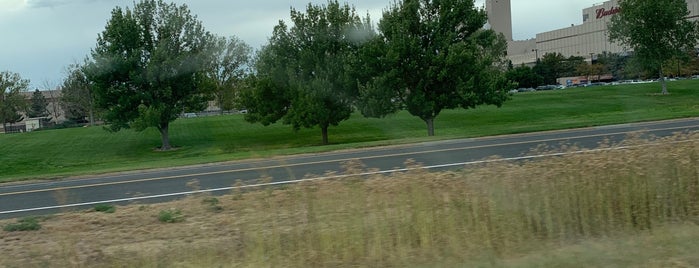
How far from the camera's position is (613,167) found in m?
7.44

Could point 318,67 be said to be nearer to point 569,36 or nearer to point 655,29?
point 655,29

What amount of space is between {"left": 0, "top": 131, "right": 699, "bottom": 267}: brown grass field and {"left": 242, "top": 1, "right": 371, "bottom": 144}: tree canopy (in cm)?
2123

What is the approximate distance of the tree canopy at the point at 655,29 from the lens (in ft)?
148

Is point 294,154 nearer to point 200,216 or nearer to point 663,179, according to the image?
point 200,216

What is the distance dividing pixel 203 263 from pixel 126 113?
30.2 metres

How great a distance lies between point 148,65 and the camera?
33.5 metres

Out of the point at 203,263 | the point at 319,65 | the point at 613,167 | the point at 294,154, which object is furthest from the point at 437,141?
the point at 203,263

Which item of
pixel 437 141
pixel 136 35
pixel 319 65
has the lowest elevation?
pixel 437 141

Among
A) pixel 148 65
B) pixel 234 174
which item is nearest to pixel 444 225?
pixel 234 174

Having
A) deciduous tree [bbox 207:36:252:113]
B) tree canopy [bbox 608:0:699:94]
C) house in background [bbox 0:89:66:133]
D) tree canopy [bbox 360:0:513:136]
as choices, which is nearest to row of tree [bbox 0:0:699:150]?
tree canopy [bbox 360:0:513:136]

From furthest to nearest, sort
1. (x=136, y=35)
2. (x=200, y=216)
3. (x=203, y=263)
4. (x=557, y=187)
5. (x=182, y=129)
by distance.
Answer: (x=182, y=129), (x=136, y=35), (x=200, y=216), (x=557, y=187), (x=203, y=263)

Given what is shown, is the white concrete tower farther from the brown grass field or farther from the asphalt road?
the brown grass field

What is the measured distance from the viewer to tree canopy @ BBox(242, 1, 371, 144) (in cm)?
2980

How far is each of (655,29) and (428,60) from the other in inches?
1047
